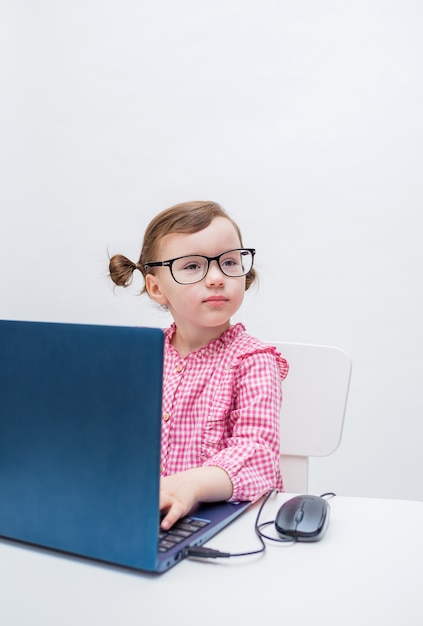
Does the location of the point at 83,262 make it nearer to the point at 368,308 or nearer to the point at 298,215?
the point at 298,215

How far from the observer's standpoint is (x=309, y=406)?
1274 mm

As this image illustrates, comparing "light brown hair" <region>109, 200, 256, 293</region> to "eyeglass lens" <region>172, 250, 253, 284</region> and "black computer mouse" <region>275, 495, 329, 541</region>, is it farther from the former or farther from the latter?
"black computer mouse" <region>275, 495, 329, 541</region>

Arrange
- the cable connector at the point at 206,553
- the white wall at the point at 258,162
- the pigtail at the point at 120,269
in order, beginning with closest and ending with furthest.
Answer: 1. the cable connector at the point at 206,553
2. the pigtail at the point at 120,269
3. the white wall at the point at 258,162

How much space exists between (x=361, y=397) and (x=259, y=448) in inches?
48.1

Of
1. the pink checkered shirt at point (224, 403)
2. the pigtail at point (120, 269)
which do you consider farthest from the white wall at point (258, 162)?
the pink checkered shirt at point (224, 403)

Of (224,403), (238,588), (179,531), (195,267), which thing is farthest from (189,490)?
(195,267)

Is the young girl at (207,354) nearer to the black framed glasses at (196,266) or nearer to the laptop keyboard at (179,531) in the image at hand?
the black framed glasses at (196,266)

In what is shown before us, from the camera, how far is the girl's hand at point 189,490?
0.76 metres

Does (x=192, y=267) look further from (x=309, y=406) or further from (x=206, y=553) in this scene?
(x=206, y=553)

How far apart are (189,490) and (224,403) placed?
1.15ft

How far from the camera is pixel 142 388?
602 millimetres

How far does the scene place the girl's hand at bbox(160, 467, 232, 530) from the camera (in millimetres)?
759

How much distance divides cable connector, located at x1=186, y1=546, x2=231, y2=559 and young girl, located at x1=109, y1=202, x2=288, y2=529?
1.07ft

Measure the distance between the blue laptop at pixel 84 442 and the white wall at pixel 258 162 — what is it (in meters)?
1.50
